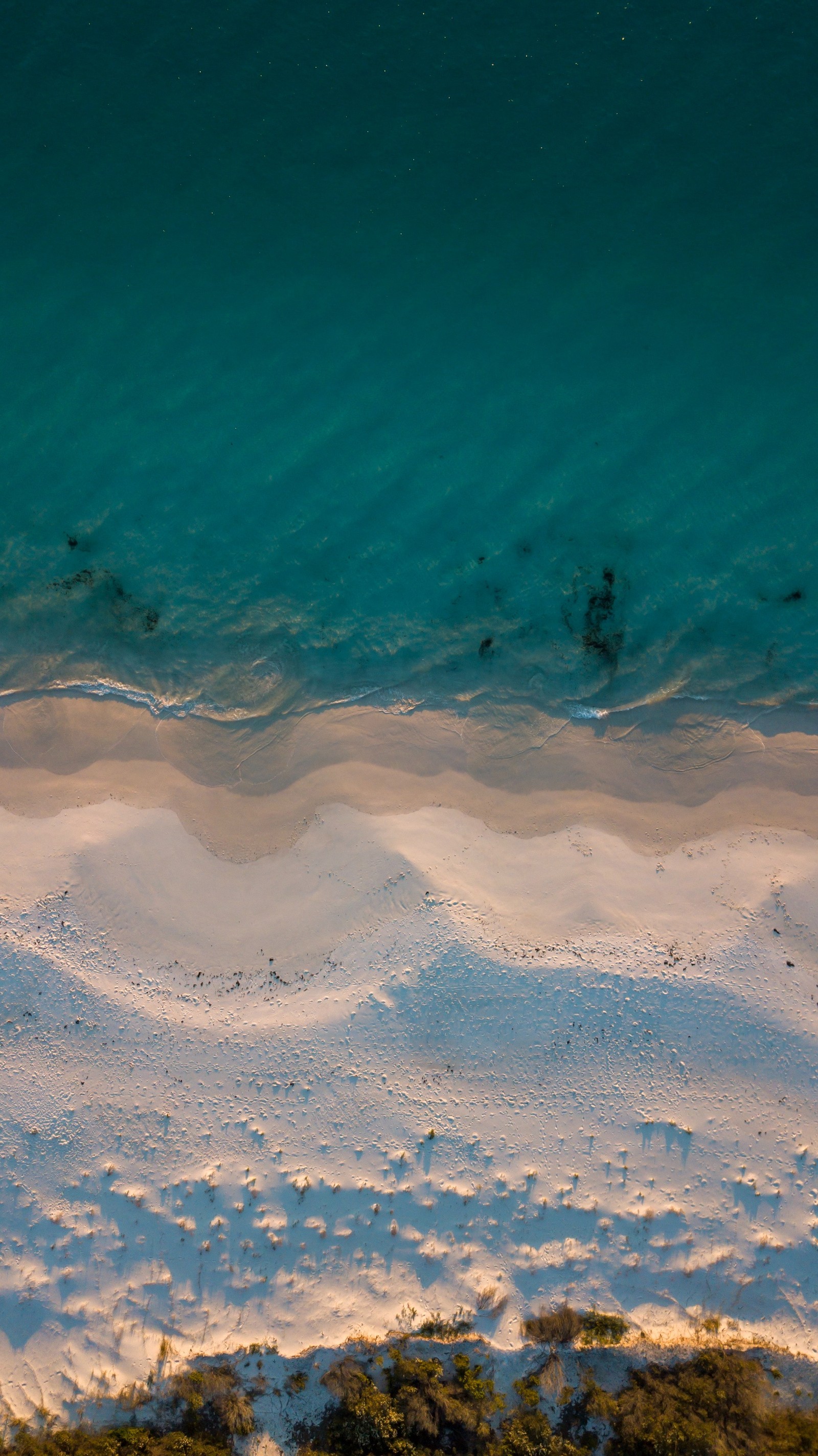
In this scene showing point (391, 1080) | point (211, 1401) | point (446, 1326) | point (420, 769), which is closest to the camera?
point (211, 1401)

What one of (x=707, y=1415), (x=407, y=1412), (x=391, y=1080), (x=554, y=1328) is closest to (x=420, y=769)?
(x=391, y=1080)

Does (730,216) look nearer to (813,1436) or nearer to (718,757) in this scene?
(718,757)

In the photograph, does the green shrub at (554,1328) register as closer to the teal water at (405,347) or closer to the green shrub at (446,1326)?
the green shrub at (446,1326)

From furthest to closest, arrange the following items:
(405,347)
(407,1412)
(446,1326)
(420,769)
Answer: (405,347) < (420,769) < (446,1326) < (407,1412)

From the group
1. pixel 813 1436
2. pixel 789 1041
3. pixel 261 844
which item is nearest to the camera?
pixel 813 1436

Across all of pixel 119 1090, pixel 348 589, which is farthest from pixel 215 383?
pixel 119 1090

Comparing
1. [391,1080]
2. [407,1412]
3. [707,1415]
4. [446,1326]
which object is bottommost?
[707,1415]

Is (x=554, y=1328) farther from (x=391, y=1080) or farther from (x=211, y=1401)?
(x=211, y=1401)
